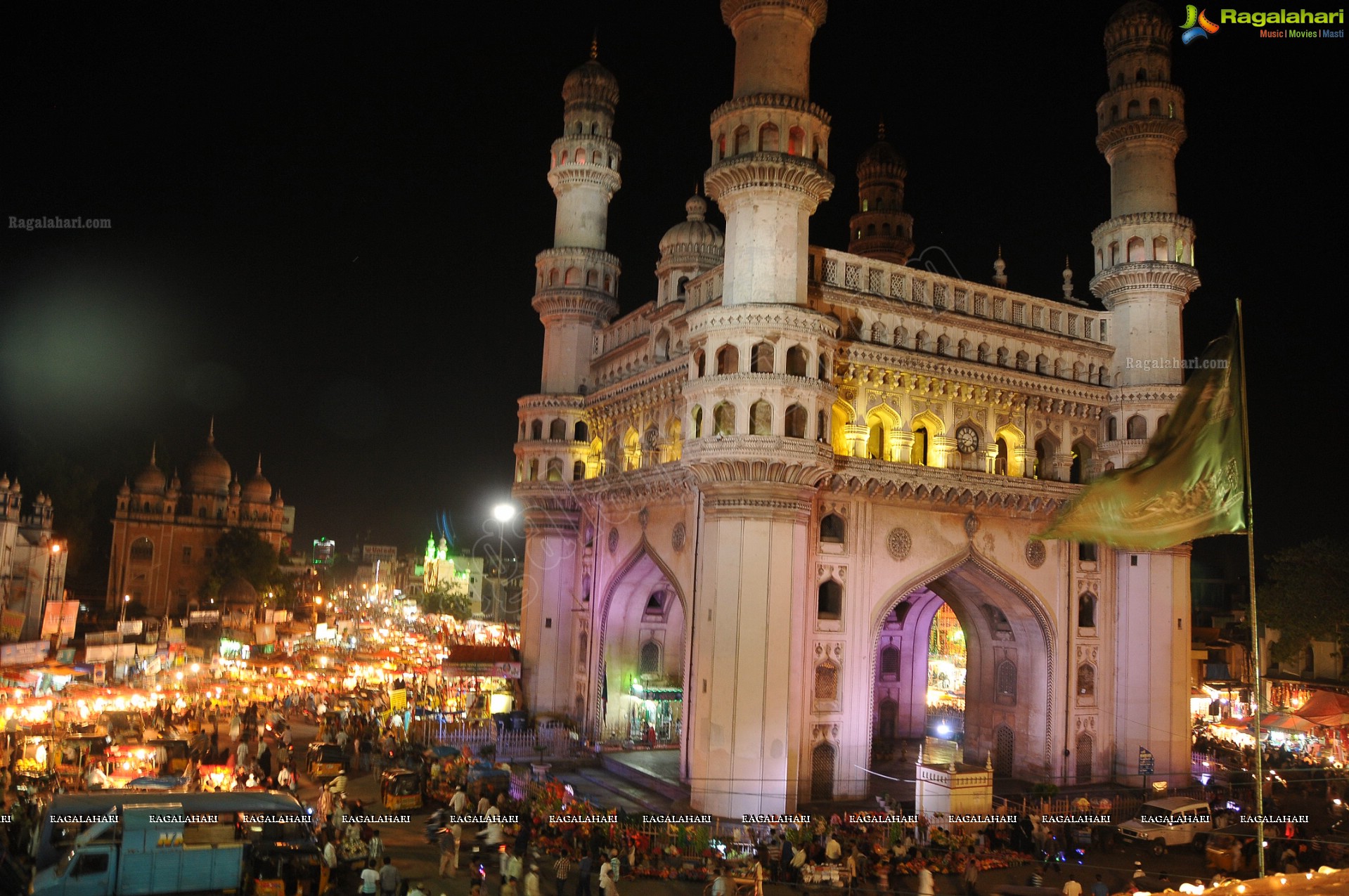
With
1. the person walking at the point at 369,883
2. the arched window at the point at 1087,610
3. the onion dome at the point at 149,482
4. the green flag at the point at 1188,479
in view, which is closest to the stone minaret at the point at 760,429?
the person walking at the point at 369,883

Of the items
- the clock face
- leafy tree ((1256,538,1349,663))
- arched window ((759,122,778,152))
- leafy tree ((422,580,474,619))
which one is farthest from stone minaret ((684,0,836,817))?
leafy tree ((422,580,474,619))

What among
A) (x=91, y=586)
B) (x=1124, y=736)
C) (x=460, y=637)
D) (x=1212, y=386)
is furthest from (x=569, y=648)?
(x=91, y=586)

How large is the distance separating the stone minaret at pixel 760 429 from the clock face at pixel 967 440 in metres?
5.74

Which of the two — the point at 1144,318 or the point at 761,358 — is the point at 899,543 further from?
the point at 1144,318

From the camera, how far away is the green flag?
11.5 m

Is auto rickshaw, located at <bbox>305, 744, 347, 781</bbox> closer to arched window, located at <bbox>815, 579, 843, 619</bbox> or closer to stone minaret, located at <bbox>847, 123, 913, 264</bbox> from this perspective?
arched window, located at <bbox>815, 579, 843, 619</bbox>

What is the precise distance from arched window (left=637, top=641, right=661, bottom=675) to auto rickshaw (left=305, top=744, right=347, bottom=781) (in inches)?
420

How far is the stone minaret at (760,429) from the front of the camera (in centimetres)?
2162

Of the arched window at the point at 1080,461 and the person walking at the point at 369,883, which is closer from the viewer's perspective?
the person walking at the point at 369,883

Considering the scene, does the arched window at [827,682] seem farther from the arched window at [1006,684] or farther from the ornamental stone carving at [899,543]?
the arched window at [1006,684]

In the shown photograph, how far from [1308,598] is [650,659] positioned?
25218 mm

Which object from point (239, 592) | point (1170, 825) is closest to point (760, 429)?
point (1170, 825)

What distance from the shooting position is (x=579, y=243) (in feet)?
115

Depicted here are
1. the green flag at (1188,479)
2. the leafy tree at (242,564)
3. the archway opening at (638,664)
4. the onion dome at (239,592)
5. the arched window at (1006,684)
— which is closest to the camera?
the green flag at (1188,479)
